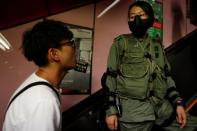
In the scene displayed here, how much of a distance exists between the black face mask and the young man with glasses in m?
1.09

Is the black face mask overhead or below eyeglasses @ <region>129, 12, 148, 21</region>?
below

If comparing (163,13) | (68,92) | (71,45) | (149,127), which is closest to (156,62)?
(149,127)

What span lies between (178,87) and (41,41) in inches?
123

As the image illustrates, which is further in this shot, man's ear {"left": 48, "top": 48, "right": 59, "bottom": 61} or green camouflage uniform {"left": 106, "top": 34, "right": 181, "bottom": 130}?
green camouflage uniform {"left": 106, "top": 34, "right": 181, "bottom": 130}

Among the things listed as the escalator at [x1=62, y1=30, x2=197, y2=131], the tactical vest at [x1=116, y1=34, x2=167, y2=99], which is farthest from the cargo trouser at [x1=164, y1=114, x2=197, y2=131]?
the escalator at [x1=62, y1=30, x2=197, y2=131]

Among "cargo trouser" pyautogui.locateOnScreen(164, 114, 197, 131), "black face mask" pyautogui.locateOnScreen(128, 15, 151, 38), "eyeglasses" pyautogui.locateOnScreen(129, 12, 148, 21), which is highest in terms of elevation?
"eyeglasses" pyautogui.locateOnScreen(129, 12, 148, 21)

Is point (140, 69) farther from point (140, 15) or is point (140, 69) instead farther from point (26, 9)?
point (26, 9)

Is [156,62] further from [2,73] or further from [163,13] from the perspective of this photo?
[163,13]

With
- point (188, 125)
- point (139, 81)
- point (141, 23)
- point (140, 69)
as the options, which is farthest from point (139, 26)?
point (188, 125)

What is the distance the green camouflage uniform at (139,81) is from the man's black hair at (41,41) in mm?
941

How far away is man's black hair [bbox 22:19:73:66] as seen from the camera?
1.64 meters

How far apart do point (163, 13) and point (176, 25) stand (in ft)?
1.37

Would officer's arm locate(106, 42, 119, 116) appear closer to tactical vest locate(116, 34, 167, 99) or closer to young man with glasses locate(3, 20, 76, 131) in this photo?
tactical vest locate(116, 34, 167, 99)

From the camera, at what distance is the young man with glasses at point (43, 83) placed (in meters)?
1.41
